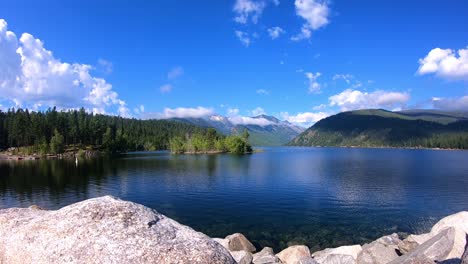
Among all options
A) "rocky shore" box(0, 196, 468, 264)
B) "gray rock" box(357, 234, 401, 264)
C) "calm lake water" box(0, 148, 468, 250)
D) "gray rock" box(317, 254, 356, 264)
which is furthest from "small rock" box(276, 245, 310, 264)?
"rocky shore" box(0, 196, 468, 264)

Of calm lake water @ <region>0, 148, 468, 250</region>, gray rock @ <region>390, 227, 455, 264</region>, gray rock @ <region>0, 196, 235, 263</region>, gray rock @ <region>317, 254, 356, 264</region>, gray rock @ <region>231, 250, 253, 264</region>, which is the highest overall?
gray rock @ <region>0, 196, 235, 263</region>

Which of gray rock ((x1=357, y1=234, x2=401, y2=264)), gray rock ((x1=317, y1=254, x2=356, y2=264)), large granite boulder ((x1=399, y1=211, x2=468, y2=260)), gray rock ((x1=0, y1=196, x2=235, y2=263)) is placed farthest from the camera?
gray rock ((x1=317, y1=254, x2=356, y2=264))

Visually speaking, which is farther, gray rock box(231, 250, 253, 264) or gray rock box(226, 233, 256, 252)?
gray rock box(226, 233, 256, 252)

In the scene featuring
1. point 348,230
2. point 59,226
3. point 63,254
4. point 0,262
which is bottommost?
point 348,230

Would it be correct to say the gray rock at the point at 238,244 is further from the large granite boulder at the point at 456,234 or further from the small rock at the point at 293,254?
the large granite boulder at the point at 456,234

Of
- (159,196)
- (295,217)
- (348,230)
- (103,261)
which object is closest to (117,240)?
(103,261)

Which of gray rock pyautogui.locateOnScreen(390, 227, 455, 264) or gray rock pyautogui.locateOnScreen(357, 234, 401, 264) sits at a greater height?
gray rock pyautogui.locateOnScreen(390, 227, 455, 264)

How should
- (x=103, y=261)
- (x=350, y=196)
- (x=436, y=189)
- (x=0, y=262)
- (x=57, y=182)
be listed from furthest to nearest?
(x=57, y=182) → (x=436, y=189) → (x=350, y=196) → (x=0, y=262) → (x=103, y=261)

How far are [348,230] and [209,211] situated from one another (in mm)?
22786

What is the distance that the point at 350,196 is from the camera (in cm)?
6906

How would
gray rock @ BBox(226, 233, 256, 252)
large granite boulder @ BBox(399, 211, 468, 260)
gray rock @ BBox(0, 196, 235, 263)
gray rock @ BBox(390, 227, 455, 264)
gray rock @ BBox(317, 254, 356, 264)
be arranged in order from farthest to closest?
gray rock @ BBox(226, 233, 256, 252) → gray rock @ BBox(317, 254, 356, 264) → large granite boulder @ BBox(399, 211, 468, 260) → gray rock @ BBox(390, 227, 455, 264) → gray rock @ BBox(0, 196, 235, 263)

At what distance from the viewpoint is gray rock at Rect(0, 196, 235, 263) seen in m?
8.81

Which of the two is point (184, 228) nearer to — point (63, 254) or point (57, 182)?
point (63, 254)

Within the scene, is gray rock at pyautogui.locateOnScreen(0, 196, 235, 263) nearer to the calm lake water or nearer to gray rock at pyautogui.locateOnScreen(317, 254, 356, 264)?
gray rock at pyautogui.locateOnScreen(317, 254, 356, 264)
